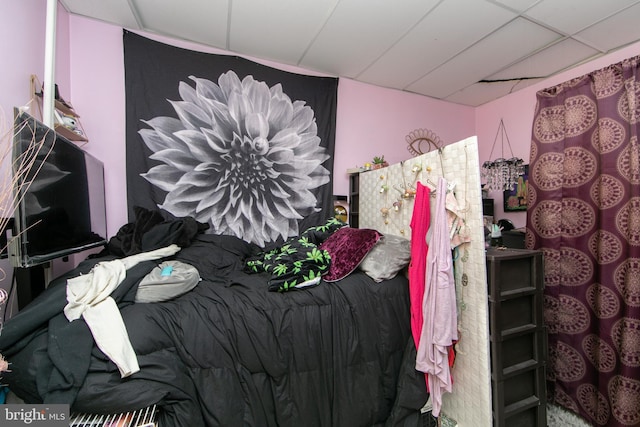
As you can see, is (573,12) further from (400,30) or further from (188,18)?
(188,18)

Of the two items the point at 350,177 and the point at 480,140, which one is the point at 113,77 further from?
the point at 480,140

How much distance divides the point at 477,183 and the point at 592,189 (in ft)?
3.27

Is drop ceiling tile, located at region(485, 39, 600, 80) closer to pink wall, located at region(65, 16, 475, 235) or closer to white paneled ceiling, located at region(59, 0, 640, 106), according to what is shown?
white paneled ceiling, located at region(59, 0, 640, 106)

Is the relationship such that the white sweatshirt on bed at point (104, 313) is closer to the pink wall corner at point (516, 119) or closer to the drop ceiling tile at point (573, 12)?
the drop ceiling tile at point (573, 12)

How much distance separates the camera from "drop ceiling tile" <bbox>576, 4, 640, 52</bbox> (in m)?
1.72

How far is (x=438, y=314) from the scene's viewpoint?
1313 mm

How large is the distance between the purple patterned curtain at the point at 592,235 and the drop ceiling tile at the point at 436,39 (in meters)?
0.65

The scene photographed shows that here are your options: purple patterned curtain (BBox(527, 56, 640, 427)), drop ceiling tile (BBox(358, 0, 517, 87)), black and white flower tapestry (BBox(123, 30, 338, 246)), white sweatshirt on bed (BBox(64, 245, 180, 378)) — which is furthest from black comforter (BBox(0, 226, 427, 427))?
drop ceiling tile (BBox(358, 0, 517, 87))

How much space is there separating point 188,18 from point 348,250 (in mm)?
1953

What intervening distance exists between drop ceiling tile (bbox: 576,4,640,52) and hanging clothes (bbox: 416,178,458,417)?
178cm

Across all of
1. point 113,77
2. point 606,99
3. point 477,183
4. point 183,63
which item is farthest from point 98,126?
point 606,99

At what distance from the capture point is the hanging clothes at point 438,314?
4.26 ft

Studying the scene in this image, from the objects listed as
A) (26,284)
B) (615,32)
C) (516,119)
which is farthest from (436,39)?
(26,284)

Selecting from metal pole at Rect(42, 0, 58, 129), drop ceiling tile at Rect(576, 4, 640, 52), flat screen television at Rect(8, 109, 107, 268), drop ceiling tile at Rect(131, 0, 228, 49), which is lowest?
flat screen television at Rect(8, 109, 107, 268)
